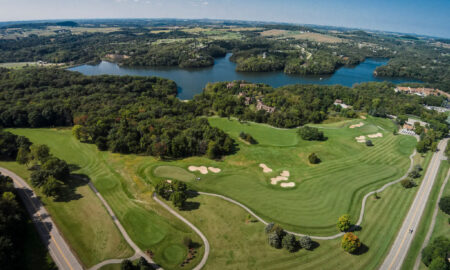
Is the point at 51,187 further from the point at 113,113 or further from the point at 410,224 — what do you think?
the point at 410,224

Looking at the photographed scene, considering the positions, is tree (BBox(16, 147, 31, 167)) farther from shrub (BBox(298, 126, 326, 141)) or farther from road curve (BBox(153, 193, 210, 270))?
shrub (BBox(298, 126, 326, 141))

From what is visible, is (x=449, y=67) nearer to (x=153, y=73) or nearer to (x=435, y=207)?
(x=435, y=207)

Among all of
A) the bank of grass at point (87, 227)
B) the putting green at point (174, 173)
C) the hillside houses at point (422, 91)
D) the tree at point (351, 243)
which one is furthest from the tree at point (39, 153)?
the hillside houses at point (422, 91)

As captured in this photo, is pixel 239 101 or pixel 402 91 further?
pixel 402 91

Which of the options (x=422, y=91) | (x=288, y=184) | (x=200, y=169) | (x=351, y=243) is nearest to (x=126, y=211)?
(x=200, y=169)

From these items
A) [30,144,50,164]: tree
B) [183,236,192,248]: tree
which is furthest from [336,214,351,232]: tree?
[30,144,50,164]: tree

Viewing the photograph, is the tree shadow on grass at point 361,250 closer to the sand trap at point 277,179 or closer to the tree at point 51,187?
the sand trap at point 277,179

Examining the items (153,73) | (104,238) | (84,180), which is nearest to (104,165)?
(84,180)

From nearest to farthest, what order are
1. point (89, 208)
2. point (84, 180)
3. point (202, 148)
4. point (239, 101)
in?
point (89, 208)
point (84, 180)
point (202, 148)
point (239, 101)

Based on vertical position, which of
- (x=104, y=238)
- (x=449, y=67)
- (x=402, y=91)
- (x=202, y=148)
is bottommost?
(x=104, y=238)
